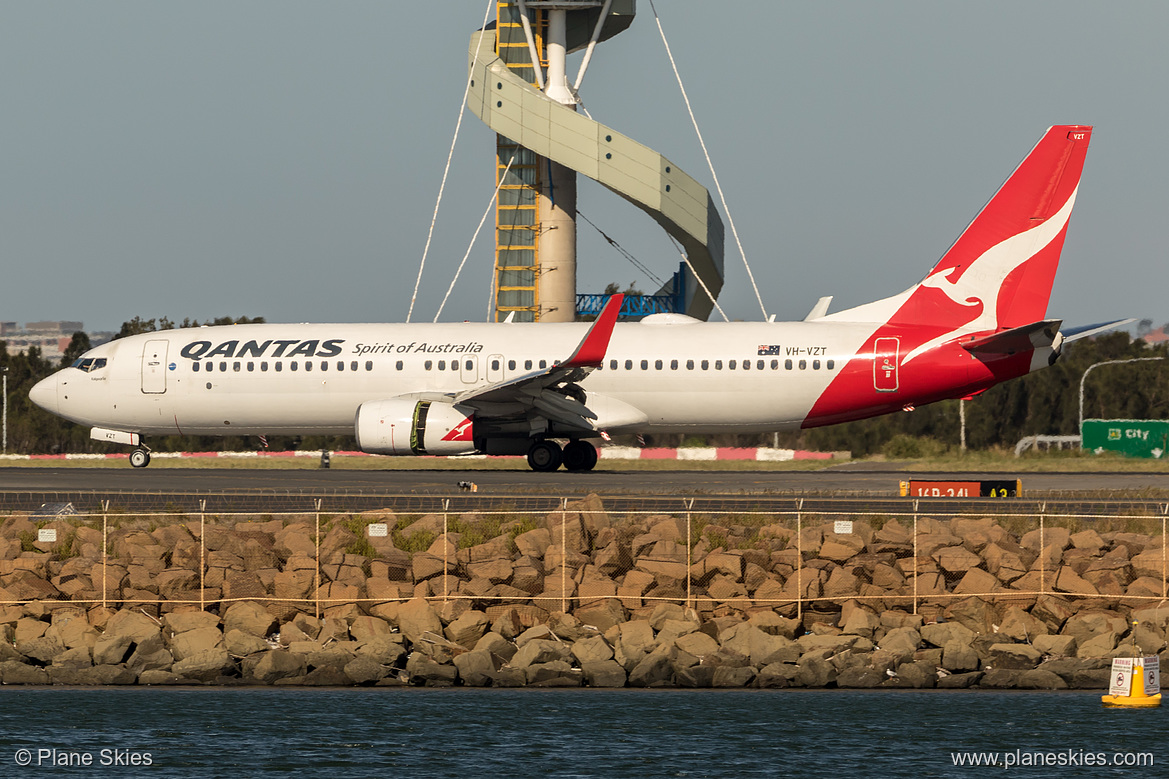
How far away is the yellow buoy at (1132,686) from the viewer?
59.4 feet

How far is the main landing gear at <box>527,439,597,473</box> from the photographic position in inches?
1443

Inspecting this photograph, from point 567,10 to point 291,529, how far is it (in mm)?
39815

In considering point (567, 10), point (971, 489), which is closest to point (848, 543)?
point (971, 489)

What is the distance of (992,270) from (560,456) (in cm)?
1225

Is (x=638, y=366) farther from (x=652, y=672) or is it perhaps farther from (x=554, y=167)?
(x=554, y=167)

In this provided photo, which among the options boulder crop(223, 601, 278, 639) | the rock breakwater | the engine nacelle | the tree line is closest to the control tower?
the tree line

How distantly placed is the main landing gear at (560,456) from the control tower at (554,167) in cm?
1978

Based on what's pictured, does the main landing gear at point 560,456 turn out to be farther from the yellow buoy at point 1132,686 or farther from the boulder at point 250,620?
the yellow buoy at point 1132,686

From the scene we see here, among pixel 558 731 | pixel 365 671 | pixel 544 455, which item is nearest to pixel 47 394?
pixel 544 455

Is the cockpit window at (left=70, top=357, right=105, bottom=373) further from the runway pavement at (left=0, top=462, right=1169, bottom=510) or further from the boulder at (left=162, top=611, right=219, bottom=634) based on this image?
the boulder at (left=162, top=611, right=219, bottom=634)

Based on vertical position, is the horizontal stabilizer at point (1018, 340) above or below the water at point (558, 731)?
above

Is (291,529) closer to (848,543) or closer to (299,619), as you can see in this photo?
(299,619)

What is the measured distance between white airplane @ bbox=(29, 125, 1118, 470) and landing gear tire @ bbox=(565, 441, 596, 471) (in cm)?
4

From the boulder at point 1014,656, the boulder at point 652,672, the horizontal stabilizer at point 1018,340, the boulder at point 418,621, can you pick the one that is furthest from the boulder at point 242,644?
the horizontal stabilizer at point 1018,340
